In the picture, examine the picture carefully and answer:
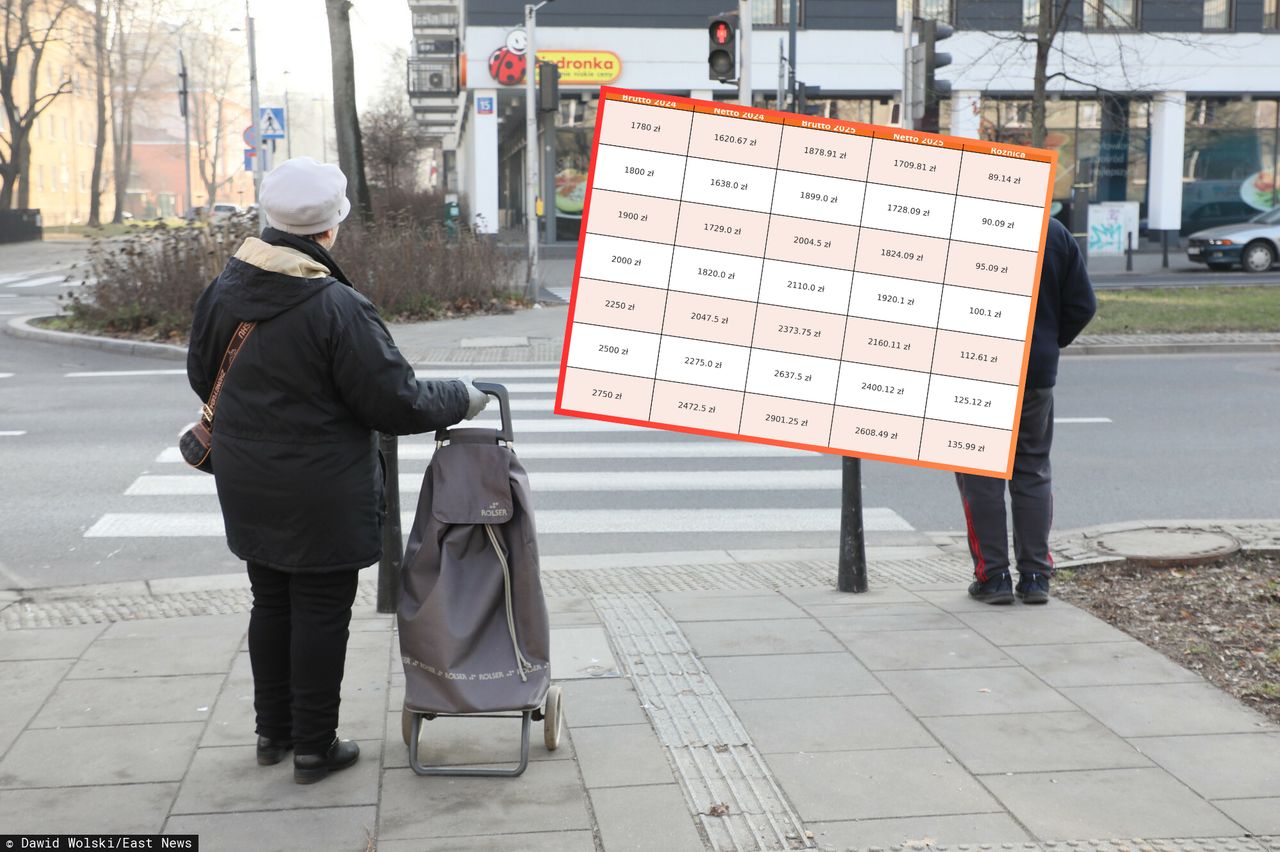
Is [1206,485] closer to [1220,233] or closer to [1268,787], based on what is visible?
[1268,787]

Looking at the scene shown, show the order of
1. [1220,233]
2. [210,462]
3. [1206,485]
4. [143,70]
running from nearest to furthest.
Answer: [210,462], [1206,485], [1220,233], [143,70]

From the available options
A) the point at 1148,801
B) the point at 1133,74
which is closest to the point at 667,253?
the point at 1148,801

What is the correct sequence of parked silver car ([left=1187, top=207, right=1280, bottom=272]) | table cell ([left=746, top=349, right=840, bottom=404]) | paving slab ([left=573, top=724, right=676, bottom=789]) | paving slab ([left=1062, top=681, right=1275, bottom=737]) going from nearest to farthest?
paving slab ([left=573, top=724, right=676, bottom=789]) < paving slab ([left=1062, top=681, right=1275, bottom=737]) < table cell ([left=746, top=349, right=840, bottom=404]) < parked silver car ([left=1187, top=207, right=1280, bottom=272])

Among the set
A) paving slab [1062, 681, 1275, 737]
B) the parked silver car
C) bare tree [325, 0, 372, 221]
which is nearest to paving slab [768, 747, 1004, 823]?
paving slab [1062, 681, 1275, 737]

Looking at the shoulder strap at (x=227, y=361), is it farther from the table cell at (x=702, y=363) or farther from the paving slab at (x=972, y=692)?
the paving slab at (x=972, y=692)

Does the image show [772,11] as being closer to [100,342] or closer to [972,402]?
[100,342]

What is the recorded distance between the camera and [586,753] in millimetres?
4285

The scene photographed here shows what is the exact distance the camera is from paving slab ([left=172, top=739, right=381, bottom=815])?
12.8 feet

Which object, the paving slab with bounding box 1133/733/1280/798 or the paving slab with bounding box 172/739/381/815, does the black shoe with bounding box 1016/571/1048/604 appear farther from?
the paving slab with bounding box 172/739/381/815

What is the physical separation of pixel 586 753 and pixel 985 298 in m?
2.17

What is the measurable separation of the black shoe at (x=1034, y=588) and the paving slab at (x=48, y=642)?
13.3 ft

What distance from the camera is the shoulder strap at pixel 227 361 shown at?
3.95 meters

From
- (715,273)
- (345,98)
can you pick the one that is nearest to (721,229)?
(715,273)

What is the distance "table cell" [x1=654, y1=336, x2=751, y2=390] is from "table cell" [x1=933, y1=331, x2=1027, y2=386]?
2.36 feet
